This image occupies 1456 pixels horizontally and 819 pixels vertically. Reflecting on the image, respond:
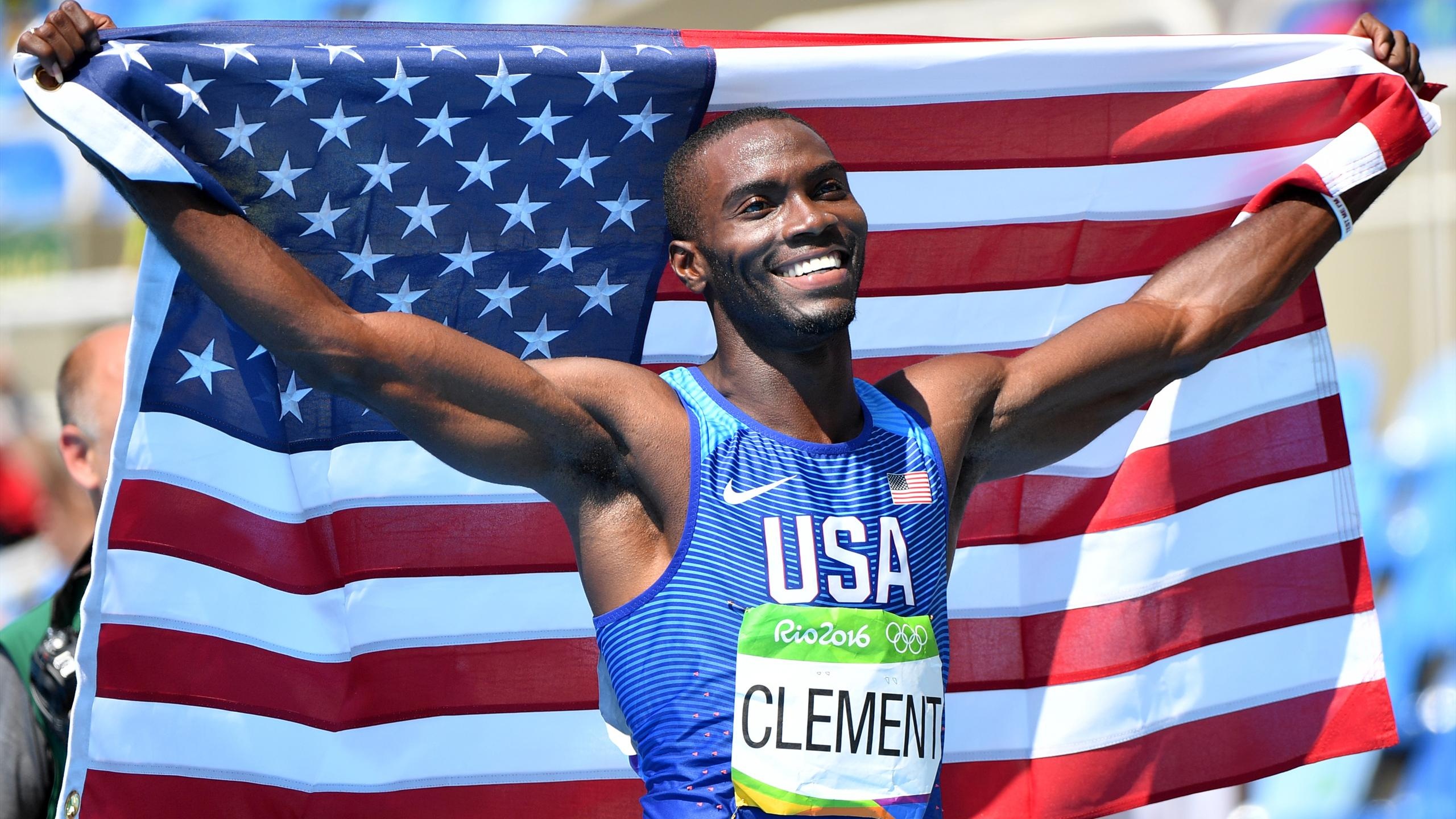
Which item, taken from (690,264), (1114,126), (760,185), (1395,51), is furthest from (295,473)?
(1395,51)

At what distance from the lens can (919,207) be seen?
3734 millimetres

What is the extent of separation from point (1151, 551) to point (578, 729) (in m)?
1.55

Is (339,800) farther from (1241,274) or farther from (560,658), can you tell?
(1241,274)

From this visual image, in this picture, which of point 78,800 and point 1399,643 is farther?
point 1399,643

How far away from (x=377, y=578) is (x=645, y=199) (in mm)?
1104

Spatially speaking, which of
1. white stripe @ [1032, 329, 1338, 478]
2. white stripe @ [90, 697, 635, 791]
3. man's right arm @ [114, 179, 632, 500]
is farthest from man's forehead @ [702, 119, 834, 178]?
white stripe @ [90, 697, 635, 791]

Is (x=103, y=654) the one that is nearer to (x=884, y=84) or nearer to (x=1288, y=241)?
(x=884, y=84)

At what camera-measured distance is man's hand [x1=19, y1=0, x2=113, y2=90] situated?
8.91 feet

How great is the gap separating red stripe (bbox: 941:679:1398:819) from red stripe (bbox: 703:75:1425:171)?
1.48 metres

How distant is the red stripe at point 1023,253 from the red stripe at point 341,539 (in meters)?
1.05

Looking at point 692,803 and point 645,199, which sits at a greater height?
point 645,199

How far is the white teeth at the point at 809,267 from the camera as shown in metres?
2.90

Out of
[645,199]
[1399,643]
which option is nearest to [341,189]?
[645,199]

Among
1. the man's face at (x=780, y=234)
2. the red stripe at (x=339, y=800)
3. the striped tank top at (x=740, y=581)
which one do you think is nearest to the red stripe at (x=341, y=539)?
the red stripe at (x=339, y=800)
